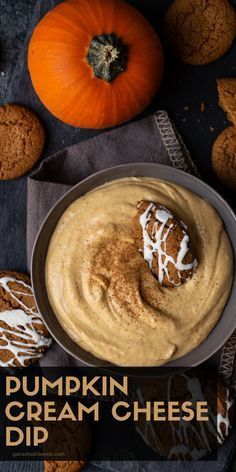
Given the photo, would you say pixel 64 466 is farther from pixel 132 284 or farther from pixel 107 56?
pixel 107 56

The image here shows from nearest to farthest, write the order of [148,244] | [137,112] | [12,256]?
[148,244] < [137,112] < [12,256]

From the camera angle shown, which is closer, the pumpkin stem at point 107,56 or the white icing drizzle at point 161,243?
the white icing drizzle at point 161,243

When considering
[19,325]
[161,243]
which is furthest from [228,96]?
[19,325]

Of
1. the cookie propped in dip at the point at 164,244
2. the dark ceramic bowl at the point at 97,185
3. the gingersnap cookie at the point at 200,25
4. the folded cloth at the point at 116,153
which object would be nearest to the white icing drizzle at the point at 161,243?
the cookie propped in dip at the point at 164,244

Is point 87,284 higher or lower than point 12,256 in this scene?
higher

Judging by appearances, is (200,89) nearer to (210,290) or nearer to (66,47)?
(66,47)

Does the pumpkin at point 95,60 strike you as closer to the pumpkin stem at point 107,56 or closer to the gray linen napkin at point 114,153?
the pumpkin stem at point 107,56

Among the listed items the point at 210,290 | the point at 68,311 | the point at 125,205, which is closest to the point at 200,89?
the point at 125,205
